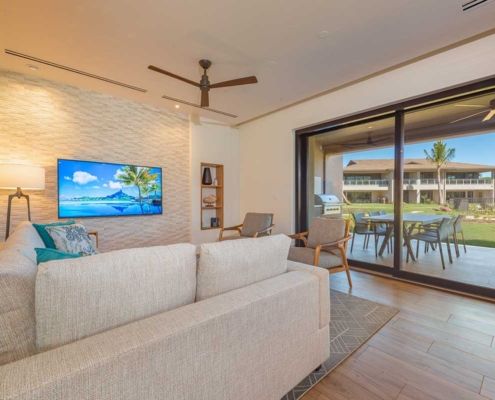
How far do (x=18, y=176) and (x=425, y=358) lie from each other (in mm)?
4422

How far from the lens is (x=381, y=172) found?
11.7 ft

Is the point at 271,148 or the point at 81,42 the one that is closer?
the point at 81,42

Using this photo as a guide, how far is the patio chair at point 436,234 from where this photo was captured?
3.04m

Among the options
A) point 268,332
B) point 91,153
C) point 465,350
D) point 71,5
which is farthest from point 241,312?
point 91,153

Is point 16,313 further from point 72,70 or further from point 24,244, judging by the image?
point 72,70

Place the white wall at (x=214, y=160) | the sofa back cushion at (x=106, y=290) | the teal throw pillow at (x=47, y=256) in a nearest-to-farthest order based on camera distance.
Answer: the sofa back cushion at (x=106, y=290) → the teal throw pillow at (x=47, y=256) → the white wall at (x=214, y=160)

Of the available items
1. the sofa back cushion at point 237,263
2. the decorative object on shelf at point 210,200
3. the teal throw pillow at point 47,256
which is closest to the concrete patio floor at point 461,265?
the sofa back cushion at point 237,263

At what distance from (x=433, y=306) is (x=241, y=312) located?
2.42 metres

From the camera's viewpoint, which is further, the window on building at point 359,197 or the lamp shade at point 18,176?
the window on building at point 359,197

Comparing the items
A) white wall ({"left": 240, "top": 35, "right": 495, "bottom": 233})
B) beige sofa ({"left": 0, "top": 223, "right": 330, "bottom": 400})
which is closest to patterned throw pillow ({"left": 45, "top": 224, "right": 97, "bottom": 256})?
beige sofa ({"left": 0, "top": 223, "right": 330, "bottom": 400})

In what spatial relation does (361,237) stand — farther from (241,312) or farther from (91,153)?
(91,153)

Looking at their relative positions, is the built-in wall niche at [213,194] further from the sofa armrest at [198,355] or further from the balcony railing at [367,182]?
the sofa armrest at [198,355]

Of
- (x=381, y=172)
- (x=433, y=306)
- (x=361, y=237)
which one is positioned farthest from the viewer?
(x=361, y=237)

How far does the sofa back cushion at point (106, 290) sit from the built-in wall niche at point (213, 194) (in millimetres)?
4027
